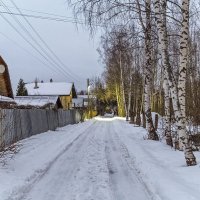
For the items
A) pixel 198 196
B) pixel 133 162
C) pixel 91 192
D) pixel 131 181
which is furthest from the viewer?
pixel 133 162

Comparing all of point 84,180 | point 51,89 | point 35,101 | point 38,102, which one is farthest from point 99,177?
point 51,89

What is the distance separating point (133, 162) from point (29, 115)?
44.6ft

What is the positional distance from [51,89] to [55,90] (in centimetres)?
114

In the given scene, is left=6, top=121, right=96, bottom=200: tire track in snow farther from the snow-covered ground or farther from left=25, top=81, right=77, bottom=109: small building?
left=25, top=81, right=77, bottom=109: small building

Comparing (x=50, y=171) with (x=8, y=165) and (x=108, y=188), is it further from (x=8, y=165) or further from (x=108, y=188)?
(x=108, y=188)

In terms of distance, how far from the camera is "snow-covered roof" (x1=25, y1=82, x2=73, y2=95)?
88800mm

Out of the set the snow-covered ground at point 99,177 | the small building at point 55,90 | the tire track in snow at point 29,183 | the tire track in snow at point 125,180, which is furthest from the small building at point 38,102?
the small building at point 55,90

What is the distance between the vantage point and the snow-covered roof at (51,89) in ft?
291

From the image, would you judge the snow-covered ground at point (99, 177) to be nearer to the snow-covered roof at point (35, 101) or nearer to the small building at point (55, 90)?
the snow-covered roof at point (35, 101)

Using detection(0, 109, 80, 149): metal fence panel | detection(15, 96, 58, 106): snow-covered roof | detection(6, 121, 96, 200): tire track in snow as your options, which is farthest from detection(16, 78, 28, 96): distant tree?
detection(6, 121, 96, 200): tire track in snow

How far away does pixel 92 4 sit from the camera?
47.4 ft

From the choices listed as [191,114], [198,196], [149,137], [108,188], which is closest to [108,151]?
[191,114]

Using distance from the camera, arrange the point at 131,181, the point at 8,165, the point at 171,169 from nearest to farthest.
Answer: the point at 131,181, the point at 171,169, the point at 8,165

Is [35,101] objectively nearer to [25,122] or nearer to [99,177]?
[25,122]
